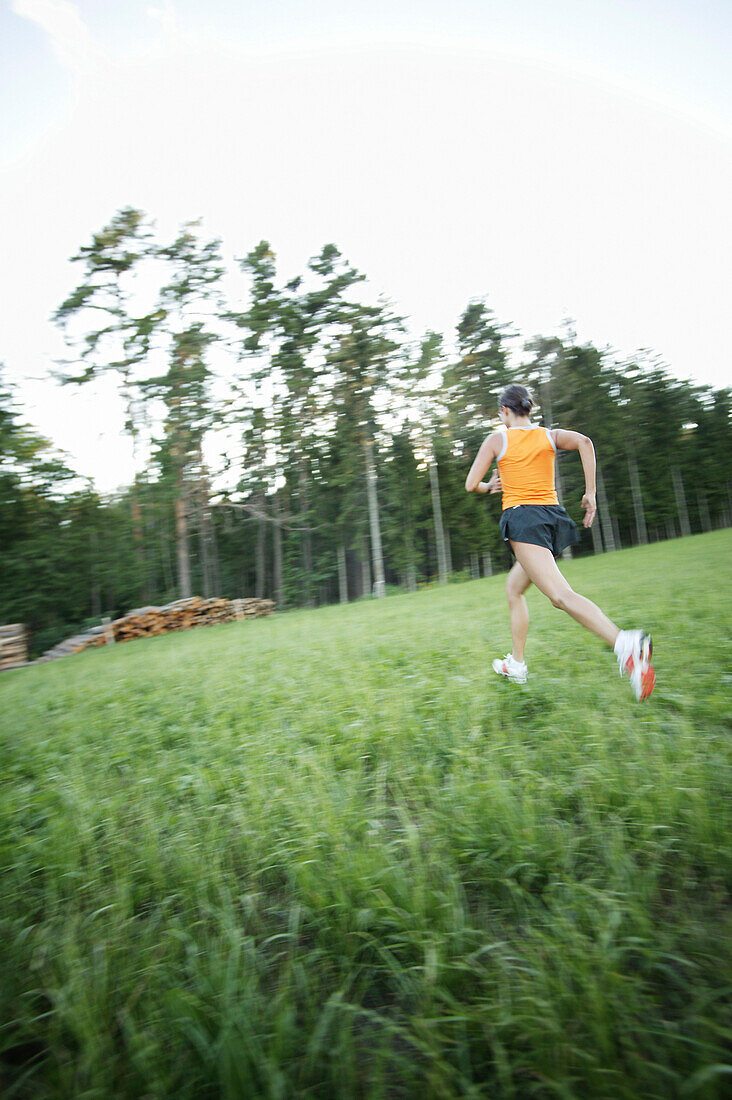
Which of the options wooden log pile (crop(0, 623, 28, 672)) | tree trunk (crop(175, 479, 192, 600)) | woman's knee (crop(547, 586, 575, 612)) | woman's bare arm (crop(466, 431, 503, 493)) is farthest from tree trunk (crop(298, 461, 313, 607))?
woman's knee (crop(547, 586, 575, 612))

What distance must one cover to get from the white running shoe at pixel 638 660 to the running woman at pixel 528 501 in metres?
0.25

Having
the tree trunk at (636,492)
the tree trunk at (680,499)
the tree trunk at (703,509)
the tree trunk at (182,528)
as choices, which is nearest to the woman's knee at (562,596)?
the tree trunk at (182,528)

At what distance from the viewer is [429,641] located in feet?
19.8

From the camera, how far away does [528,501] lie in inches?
135

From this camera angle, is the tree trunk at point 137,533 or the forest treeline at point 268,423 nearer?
the forest treeline at point 268,423

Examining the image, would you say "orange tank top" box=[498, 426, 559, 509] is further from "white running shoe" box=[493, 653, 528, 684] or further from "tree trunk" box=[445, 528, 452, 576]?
"tree trunk" box=[445, 528, 452, 576]

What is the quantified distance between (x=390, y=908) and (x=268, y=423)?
23494 mm

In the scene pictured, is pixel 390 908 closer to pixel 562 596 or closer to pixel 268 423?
pixel 562 596

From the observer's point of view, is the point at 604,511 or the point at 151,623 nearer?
the point at 151,623

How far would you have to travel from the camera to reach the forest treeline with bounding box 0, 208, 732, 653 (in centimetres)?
2123

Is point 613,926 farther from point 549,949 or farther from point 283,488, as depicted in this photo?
point 283,488

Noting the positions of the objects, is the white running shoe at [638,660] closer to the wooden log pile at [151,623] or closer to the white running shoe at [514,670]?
the white running shoe at [514,670]

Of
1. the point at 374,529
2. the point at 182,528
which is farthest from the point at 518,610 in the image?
the point at 182,528

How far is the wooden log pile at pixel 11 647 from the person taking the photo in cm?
1572
